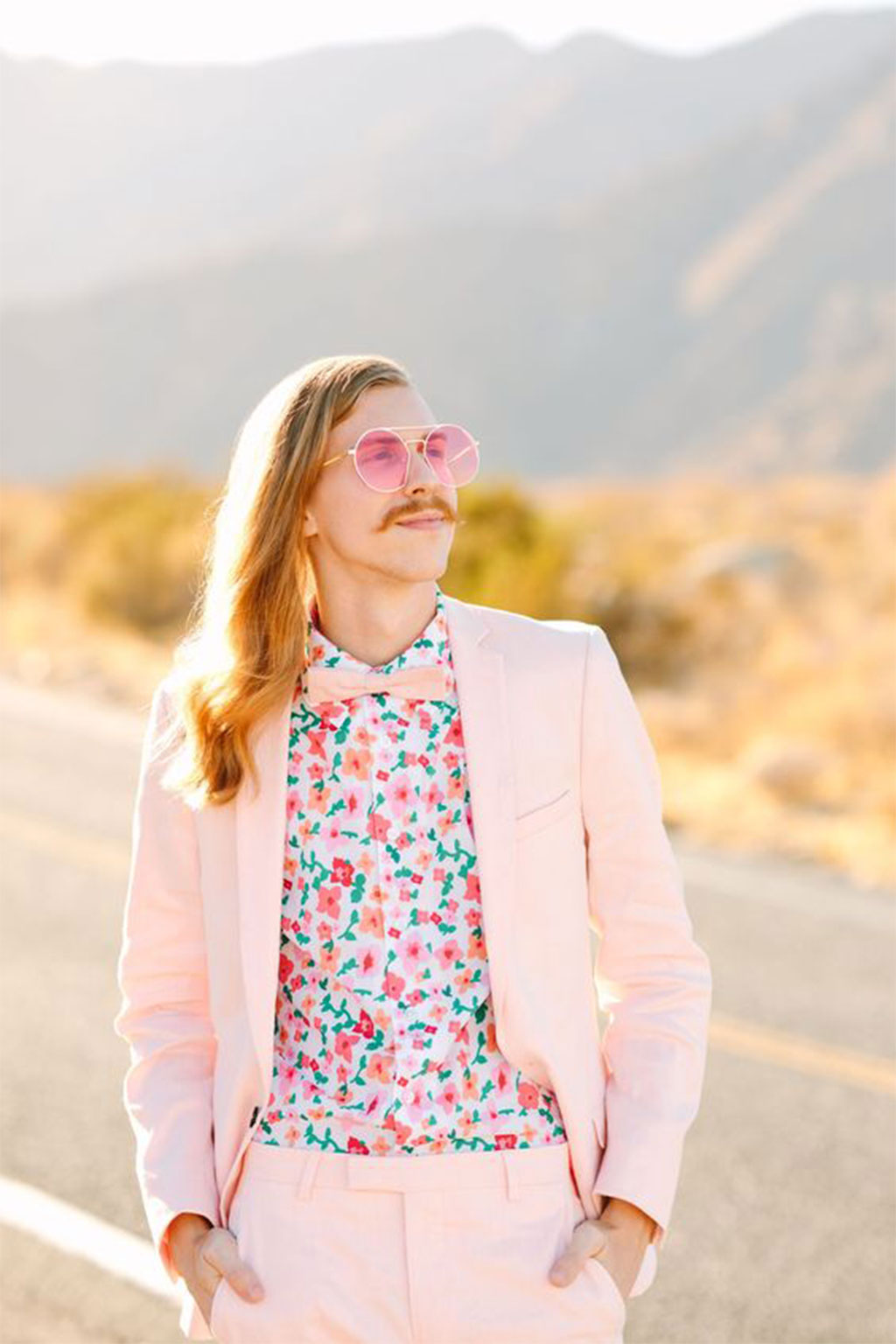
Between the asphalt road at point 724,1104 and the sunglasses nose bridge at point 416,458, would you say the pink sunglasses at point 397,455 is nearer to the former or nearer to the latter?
the sunglasses nose bridge at point 416,458

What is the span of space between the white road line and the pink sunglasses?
2768 millimetres

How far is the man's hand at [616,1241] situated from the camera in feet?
8.02

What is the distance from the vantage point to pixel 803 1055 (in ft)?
22.8

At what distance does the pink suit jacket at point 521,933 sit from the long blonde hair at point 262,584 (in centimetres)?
4

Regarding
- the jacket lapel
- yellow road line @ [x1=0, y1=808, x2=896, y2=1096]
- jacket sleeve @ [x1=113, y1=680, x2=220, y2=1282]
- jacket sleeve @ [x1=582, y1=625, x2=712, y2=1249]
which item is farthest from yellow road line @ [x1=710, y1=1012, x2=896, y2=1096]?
the jacket lapel

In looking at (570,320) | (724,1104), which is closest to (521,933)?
(724,1104)

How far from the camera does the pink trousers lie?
7.89ft

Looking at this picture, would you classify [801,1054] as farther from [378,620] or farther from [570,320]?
[570,320]

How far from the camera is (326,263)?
344 feet

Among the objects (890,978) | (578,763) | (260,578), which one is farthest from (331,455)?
(890,978)

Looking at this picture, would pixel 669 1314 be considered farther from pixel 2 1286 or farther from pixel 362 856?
pixel 362 856

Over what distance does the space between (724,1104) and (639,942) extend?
3.95m

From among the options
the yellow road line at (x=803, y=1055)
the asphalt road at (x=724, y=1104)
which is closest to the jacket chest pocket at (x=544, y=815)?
the asphalt road at (x=724, y=1104)

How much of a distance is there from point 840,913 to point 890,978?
41.8 inches
